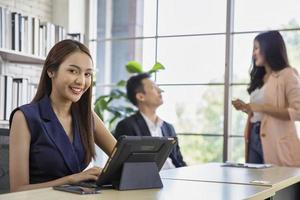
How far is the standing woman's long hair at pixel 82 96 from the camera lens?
87.4 inches

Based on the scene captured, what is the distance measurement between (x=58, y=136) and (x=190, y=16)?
292cm

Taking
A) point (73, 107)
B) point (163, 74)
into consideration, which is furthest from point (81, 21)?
point (73, 107)

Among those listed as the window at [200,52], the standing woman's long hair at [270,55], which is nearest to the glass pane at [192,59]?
the window at [200,52]

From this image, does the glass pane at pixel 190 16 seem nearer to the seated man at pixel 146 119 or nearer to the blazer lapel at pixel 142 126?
the seated man at pixel 146 119

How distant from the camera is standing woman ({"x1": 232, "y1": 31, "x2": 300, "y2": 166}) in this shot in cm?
344

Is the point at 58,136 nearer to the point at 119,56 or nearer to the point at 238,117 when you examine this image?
the point at 238,117

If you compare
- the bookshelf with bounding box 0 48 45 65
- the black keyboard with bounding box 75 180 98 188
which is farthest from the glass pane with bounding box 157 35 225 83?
the black keyboard with bounding box 75 180 98 188

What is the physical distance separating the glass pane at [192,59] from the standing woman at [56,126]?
8.03ft

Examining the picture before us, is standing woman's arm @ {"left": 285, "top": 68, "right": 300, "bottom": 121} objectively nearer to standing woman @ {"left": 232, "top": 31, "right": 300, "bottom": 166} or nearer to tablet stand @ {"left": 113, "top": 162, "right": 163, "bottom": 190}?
standing woman @ {"left": 232, "top": 31, "right": 300, "bottom": 166}

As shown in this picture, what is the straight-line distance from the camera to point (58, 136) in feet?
7.09

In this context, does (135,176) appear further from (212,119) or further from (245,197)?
(212,119)

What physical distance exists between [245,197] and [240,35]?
120 inches

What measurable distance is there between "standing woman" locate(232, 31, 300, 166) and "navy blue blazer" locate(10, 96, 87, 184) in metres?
1.54

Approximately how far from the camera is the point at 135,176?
6.16 ft
